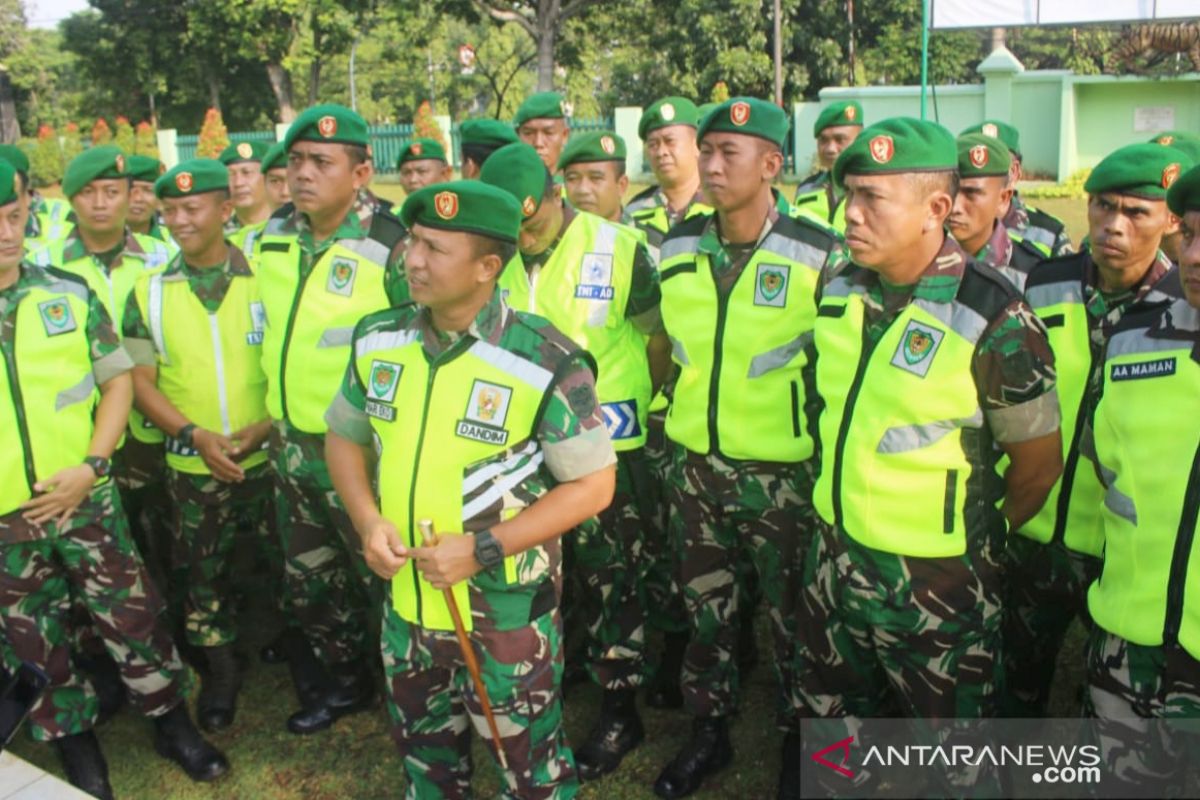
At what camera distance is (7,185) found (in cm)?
328

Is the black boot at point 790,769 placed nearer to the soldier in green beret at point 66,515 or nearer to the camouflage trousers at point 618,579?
the camouflage trousers at point 618,579

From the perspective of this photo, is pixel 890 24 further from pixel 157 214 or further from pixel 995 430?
pixel 995 430

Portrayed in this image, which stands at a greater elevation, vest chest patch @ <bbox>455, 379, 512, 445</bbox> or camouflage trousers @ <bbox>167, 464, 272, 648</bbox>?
vest chest patch @ <bbox>455, 379, 512, 445</bbox>

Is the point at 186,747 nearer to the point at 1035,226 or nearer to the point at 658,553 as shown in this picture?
the point at 658,553

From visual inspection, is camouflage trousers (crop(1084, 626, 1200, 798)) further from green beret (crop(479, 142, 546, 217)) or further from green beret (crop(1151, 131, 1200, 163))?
green beret (crop(479, 142, 546, 217))

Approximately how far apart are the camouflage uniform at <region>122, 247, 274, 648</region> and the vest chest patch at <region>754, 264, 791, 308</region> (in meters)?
2.02

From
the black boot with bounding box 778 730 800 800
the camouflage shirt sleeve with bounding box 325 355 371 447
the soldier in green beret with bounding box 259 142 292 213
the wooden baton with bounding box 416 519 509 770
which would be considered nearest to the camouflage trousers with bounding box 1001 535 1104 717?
the black boot with bounding box 778 730 800 800

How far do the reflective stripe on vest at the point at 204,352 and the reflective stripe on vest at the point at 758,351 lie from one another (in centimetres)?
177

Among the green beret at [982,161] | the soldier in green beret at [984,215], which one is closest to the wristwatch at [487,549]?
the soldier in green beret at [984,215]

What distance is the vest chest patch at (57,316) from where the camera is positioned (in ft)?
11.1

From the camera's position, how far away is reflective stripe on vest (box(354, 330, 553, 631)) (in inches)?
105

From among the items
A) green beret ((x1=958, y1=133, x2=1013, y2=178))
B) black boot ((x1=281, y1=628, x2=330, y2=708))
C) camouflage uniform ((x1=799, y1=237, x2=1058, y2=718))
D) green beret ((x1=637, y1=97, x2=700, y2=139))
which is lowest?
black boot ((x1=281, y1=628, x2=330, y2=708))

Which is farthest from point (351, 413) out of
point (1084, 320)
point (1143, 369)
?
point (1084, 320)

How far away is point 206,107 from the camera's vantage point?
4288cm
